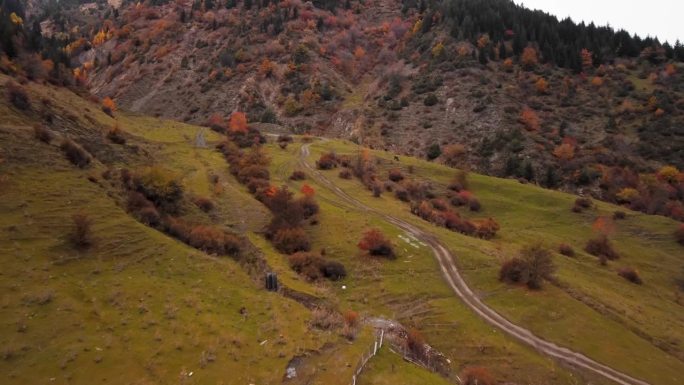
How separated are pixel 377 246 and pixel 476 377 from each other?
1679cm

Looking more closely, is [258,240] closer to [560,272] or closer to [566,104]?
[560,272]

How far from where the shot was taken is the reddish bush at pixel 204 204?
134 feet

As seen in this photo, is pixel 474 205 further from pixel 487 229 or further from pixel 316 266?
pixel 316 266

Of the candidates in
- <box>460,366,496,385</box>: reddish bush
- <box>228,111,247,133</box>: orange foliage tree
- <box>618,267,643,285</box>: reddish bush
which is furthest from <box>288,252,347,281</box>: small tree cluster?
<box>228,111,247,133</box>: orange foliage tree

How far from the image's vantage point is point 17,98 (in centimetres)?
3603

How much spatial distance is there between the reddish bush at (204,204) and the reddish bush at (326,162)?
28.4m

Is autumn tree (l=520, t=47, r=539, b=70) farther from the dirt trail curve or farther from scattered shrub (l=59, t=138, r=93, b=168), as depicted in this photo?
scattered shrub (l=59, t=138, r=93, b=168)

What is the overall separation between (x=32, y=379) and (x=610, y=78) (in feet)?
386

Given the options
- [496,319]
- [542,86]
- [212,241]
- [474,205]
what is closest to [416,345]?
[496,319]

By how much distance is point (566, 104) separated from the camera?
316 ft

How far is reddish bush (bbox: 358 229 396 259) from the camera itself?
3994cm

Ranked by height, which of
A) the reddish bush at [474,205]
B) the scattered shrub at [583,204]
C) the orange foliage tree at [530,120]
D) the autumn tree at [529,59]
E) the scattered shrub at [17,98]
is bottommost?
the reddish bush at [474,205]

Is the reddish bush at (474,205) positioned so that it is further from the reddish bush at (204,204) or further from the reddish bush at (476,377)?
the reddish bush at (476,377)

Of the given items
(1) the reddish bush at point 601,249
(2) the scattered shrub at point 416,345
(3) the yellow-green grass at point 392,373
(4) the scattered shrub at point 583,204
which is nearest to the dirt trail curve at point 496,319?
(2) the scattered shrub at point 416,345
